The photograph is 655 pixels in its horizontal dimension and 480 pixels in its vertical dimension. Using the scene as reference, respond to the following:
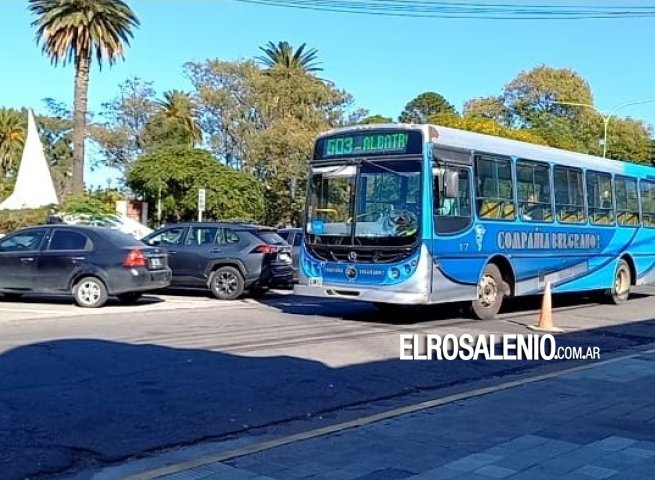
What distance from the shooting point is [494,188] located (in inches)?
607

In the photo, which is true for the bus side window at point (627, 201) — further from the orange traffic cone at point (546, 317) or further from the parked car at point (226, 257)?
the parked car at point (226, 257)

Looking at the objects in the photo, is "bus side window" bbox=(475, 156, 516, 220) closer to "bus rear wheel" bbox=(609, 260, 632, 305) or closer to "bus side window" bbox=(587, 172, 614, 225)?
"bus side window" bbox=(587, 172, 614, 225)

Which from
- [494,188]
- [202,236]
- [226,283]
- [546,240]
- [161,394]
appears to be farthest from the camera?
[202,236]

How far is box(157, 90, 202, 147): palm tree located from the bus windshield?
41947 mm

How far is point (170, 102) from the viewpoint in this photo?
5666 cm

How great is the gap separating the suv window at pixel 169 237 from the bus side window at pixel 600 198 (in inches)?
355

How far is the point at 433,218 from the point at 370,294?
5.19 ft

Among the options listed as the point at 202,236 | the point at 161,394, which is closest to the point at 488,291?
the point at 202,236

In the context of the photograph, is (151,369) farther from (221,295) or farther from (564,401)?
(221,295)

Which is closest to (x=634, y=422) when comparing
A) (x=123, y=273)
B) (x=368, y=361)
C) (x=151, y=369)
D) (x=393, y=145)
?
(x=368, y=361)

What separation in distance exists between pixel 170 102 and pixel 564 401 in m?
51.2

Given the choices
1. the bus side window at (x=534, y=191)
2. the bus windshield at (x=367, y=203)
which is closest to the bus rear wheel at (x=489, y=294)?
the bus side window at (x=534, y=191)

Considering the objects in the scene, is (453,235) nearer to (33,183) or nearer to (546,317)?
(546,317)

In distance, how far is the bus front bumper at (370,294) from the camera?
1359 centimetres
